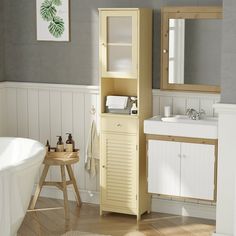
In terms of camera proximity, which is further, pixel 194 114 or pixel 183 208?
pixel 183 208

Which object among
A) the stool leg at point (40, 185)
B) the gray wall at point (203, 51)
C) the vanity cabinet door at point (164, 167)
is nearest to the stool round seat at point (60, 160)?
the stool leg at point (40, 185)

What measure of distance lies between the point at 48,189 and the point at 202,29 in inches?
88.8

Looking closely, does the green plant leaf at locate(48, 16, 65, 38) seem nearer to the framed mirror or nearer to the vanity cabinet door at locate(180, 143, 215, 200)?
the framed mirror

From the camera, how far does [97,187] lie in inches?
255

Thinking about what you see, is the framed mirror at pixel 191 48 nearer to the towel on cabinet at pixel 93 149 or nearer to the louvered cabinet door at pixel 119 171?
the louvered cabinet door at pixel 119 171

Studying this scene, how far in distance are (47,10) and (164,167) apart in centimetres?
192

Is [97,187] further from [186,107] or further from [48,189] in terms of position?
[186,107]

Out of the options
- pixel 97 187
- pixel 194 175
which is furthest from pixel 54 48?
pixel 194 175

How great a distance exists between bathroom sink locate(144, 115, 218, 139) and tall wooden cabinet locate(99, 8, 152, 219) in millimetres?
155

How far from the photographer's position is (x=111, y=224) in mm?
5887

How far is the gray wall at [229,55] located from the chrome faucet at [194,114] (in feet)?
1.97

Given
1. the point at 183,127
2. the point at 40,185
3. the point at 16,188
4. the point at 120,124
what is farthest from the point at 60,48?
the point at 16,188

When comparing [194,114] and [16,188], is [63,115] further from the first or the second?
[16,188]

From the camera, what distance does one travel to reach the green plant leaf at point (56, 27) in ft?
20.9
